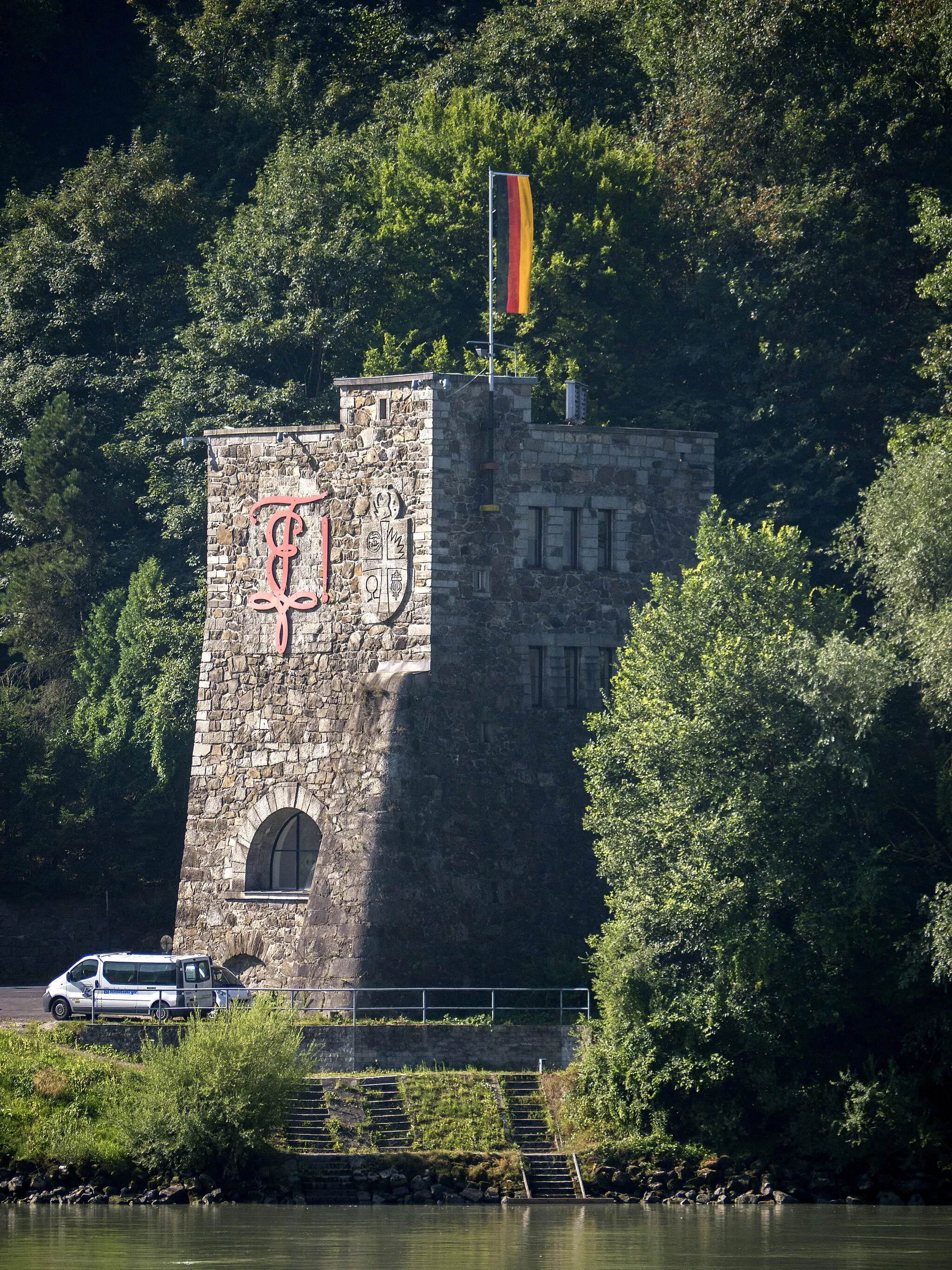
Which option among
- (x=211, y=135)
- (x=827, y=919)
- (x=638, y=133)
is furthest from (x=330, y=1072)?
(x=211, y=135)

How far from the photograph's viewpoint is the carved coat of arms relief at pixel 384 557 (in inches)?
2018

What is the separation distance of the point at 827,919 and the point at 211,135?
40640 mm

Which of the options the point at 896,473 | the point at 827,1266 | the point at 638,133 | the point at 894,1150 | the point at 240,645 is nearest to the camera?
the point at 827,1266

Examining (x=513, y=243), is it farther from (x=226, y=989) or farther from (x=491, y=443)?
(x=226, y=989)

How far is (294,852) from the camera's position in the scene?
53156 mm

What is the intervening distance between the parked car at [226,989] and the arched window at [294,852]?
→ 9.13 feet

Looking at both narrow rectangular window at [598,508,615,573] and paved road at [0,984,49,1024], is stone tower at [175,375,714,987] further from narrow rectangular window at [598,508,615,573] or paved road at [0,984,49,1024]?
paved road at [0,984,49,1024]

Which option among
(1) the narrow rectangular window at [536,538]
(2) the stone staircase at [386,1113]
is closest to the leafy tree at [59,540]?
(1) the narrow rectangular window at [536,538]

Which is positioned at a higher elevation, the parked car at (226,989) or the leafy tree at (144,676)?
the leafy tree at (144,676)

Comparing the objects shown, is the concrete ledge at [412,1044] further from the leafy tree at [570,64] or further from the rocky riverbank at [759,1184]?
the leafy tree at [570,64]

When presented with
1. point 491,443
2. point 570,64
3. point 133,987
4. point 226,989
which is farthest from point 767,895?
point 570,64

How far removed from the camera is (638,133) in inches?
2672

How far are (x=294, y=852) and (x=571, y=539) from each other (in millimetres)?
9312

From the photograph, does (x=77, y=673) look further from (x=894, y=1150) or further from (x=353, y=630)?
(x=894, y=1150)
